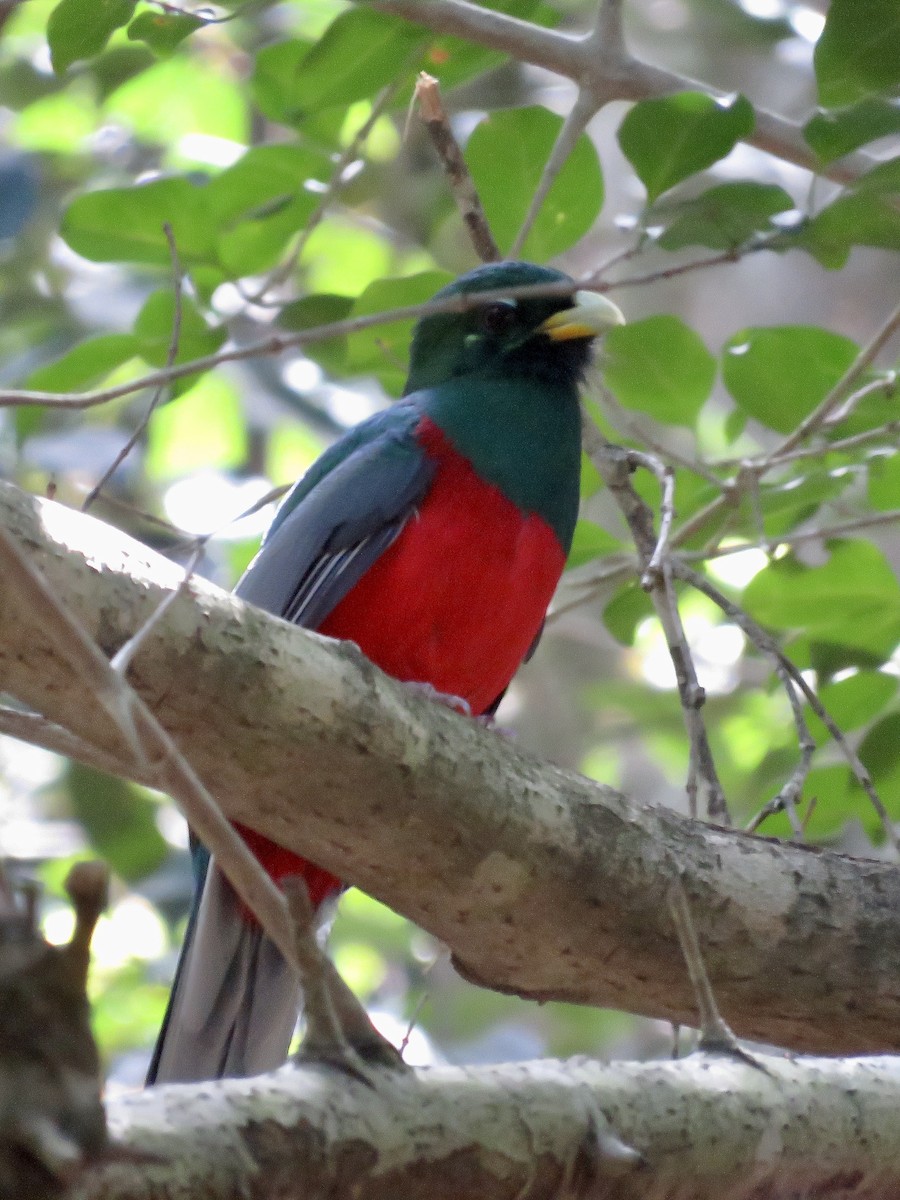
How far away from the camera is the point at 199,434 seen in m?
8.95

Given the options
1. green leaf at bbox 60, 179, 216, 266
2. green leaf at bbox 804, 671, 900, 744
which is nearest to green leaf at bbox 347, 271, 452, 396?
green leaf at bbox 60, 179, 216, 266

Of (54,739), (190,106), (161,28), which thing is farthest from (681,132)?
(190,106)

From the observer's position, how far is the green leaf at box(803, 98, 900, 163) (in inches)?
128

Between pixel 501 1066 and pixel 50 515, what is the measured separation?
914 mm

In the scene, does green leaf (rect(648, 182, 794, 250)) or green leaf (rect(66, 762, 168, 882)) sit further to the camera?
green leaf (rect(66, 762, 168, 882))

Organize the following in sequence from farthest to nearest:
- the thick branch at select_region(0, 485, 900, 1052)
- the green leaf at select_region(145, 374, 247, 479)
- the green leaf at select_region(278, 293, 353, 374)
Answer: the green leaf at select_region(145, 374, 247, 479) < the green leaf at select_region(278, 293, 353, 374) < the thick branch at select_region(0, 485, 900, 1052)

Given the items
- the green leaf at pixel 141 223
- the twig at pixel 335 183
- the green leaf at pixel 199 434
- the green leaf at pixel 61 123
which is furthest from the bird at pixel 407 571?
the green leaf at pixel 61 123

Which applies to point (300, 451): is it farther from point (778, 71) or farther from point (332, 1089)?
point (332, 1089)

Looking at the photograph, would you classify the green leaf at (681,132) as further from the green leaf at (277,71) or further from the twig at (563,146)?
the green leaf at (277,71)

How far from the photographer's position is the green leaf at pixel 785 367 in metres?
3.64

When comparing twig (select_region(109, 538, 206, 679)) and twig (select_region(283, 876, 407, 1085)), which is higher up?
twig (select_region(109, 538, 206, 679))

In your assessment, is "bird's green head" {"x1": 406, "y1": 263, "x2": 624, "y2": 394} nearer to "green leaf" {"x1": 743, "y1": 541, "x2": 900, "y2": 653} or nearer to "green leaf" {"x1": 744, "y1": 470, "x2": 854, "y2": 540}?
"green leaf" {"x1": 744, "y1": 470, "x2": 854, "y2": 540}

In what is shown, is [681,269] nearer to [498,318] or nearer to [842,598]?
[842,598]

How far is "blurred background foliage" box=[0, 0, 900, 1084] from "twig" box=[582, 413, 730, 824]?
0.13m
